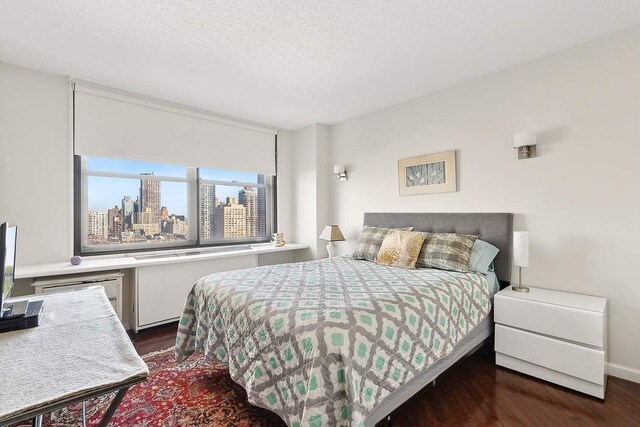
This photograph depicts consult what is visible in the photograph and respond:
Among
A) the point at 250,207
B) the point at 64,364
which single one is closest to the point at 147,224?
the point at 250,207

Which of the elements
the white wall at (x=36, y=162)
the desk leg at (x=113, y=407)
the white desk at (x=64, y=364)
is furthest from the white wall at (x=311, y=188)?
the desk leg at (x=113, y=407)

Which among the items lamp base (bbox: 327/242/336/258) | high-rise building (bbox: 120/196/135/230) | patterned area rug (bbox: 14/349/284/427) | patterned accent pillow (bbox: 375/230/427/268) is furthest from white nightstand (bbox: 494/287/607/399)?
high-rise building (bbox: 120/196/135/230)

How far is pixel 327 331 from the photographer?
137cm

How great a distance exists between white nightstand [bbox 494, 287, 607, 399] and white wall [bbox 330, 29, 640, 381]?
21 cm

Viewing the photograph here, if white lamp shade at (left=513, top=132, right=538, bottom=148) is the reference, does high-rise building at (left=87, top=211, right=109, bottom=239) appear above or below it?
below

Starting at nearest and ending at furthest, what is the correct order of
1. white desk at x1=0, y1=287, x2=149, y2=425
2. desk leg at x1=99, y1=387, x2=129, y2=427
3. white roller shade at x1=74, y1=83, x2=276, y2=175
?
white desk at x1=0, y1=287, x2=149, y2=425 → desk leg at x1=99, y1=387, x2=129, y2=427 → white roller shade at x1=74, y1=83, x2=276, y2=175

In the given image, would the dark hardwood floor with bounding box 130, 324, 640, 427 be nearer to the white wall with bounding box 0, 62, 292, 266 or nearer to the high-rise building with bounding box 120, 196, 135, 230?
the high-rise building with bounding box 120, 196, 135, 230

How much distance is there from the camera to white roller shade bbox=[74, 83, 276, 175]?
2.95 metres

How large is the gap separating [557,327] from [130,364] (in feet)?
8.29

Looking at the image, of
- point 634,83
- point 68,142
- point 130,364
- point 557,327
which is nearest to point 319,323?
point 130,364

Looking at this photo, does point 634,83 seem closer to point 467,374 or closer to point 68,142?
point 467,374

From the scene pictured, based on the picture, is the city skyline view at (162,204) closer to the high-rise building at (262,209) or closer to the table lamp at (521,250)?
the high-rise building at (262,209)

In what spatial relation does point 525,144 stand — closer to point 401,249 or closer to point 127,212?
point 401,249

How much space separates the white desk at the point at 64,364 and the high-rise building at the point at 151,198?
2.28 metres
